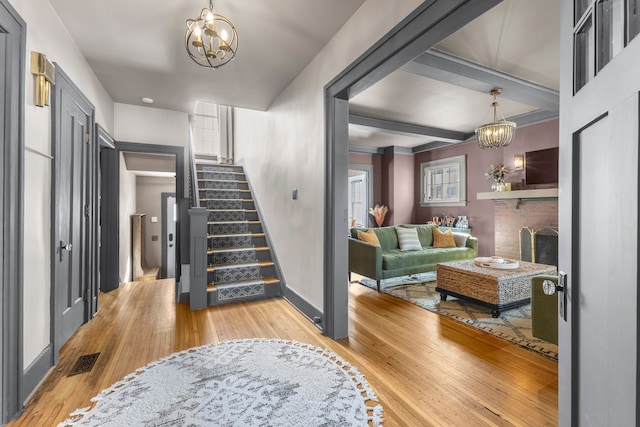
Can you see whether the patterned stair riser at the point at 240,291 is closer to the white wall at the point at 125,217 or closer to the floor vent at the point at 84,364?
the floor vent at the point at 84,364

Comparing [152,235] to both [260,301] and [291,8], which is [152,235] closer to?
[260,301]

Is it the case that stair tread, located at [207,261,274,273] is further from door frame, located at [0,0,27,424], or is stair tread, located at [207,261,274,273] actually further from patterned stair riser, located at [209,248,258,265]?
door frame, located at [0,0,27,424]

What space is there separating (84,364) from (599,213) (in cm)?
307

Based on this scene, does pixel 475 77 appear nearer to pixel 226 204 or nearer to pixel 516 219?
pixel 516 219

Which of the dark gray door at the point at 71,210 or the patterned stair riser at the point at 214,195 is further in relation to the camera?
the patterned stair riser at the point at 214,195

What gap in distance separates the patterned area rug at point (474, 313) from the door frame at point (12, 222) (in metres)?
3.44

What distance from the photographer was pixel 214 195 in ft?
16.5

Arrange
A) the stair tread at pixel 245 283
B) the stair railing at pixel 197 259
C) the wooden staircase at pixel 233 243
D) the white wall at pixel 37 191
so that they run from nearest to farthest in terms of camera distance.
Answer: the white wall at pixel 37 191, the stair railing at pixel 197 259, the stair tread at pixel 245 283, the wooden staircase at pixel 233 243

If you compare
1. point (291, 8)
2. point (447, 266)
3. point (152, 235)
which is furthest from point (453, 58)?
point (152, 235)

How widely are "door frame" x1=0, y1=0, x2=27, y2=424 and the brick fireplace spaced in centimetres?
613

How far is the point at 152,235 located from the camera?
24.2ft

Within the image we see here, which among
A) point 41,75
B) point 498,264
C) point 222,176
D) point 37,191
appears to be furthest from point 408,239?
point 41,75

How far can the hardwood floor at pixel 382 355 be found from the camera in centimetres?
174

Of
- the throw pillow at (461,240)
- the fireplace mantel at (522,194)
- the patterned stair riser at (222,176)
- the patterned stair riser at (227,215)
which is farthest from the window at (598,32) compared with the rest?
the patterned stair riser at (222,176)
